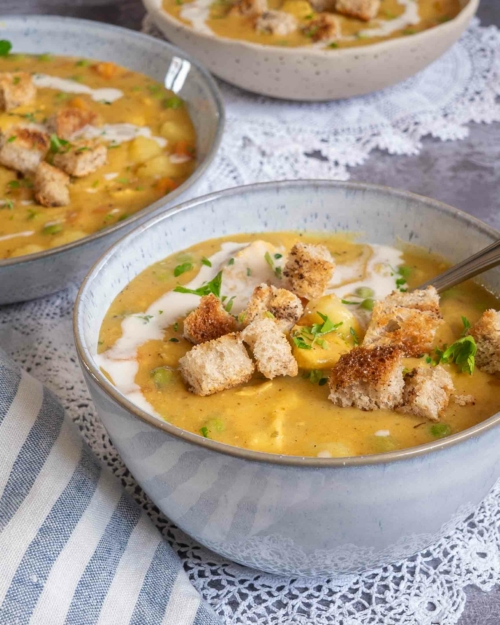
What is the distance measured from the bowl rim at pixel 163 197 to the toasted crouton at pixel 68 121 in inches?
20.1

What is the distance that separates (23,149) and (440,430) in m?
1.92

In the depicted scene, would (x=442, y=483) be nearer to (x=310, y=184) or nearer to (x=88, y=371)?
(x=88, y=371)

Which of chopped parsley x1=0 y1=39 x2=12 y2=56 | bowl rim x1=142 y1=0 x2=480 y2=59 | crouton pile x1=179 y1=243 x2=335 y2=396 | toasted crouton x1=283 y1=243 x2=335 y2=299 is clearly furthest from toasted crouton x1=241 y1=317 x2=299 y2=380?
chopped parsley x1=0 y1=39 x2=12 y2=56

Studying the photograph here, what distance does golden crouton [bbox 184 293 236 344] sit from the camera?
6.75ft

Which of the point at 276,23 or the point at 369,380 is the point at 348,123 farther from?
the point at 369,380

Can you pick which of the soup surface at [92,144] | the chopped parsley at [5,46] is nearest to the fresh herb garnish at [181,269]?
the soup surface at [92,144]

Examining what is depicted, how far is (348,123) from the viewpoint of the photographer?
368 cm

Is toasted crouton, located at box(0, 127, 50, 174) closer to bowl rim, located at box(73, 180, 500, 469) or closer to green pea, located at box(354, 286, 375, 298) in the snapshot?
bowl rim, located at box(73, 180, 500, 469)

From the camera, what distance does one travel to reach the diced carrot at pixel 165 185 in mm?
3024

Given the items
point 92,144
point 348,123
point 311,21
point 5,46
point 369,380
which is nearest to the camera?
point 369,380

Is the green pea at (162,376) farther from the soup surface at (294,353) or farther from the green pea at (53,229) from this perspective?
the green pea at (53,229)

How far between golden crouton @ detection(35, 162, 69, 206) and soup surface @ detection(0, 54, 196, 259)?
0.02 metres

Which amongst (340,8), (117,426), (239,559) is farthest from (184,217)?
(340,8)

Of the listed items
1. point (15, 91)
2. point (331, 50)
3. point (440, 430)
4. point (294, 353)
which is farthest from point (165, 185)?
point (440, 430)
